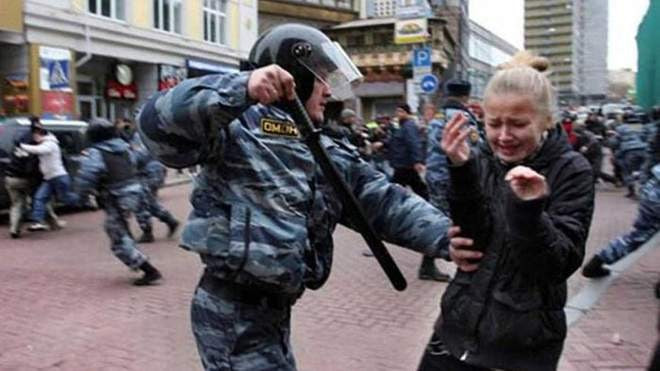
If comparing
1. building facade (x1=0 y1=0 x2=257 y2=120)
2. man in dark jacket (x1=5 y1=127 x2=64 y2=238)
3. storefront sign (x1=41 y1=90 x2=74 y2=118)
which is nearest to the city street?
man in dark jacket (x1=5 y1=127 x2=64 y2=238)

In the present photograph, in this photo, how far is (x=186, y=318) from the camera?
5.54m

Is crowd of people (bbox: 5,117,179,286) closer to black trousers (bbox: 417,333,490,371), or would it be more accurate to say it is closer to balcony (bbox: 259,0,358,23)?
black trousers (bbox: 417,333,490,371)

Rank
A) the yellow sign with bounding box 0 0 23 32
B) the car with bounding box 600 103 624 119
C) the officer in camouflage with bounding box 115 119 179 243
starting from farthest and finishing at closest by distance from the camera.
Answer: the car with bounding box 600 103 624 119
the yellow sign with bounding box 0 0 23 32
the officer in camouflage with bounding box 115 119 179 243

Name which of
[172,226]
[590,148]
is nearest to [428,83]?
[590,148]

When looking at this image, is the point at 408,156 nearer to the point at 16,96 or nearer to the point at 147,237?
the point at 147,237

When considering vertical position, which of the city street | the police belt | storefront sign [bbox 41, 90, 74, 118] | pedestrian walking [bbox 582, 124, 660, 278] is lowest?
the city street

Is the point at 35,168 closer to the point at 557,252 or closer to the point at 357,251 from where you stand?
the point at 357,251

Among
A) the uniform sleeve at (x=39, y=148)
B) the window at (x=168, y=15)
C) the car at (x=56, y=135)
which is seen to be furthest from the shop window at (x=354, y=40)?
the uniform sleeve at (x=39, y=148)

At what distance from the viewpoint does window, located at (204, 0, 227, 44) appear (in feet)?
86.1

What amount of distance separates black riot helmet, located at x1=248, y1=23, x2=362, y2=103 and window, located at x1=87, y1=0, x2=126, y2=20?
65.2 ft

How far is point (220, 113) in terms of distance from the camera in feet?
6.00

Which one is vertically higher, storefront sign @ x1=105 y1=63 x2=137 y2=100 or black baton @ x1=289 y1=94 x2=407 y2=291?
storefront sign @ x1=105 y1=63 x2=137 y2=100

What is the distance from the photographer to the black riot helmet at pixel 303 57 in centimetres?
218

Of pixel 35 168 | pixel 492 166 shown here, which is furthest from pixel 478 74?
pixel 492 166
